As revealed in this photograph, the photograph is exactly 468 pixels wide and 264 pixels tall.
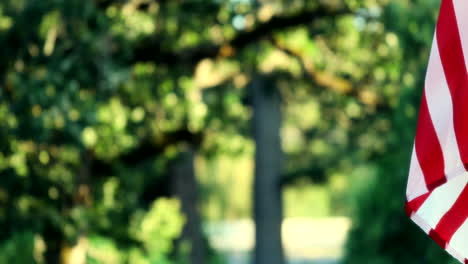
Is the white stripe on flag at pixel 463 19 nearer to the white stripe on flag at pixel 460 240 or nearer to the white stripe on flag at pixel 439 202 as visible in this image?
the white stripe on flag at pixel 439 202

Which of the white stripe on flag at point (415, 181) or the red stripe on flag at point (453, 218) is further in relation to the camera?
the red stripe on flag at point (453, 218)

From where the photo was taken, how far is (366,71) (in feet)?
57.3

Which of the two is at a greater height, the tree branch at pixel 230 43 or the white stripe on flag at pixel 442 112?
the tree branch at pixel 230 43

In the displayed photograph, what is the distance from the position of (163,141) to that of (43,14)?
→ 11.8 feet

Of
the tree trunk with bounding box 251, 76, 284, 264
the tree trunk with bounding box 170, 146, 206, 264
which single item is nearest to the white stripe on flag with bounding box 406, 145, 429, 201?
the tree trunk with bounding box 170, 146, 206, 264

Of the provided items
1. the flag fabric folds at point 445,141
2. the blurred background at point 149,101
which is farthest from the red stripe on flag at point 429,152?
the blurred background at point 149,101

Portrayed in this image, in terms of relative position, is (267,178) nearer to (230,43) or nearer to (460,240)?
(230,43)

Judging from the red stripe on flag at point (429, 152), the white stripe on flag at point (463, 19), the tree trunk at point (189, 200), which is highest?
the tree trunk at point (189, 200)

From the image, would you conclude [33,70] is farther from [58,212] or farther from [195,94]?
[195,94]

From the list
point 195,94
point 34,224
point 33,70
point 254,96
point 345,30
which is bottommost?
point 34,224

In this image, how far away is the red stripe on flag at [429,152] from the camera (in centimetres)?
384

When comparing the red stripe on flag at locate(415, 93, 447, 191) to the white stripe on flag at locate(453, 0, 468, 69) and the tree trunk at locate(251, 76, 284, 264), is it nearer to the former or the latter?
the white stripe on flag at locate(453, 0, 468, 69)

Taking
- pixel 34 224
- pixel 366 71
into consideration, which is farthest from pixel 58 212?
pixel 366 71

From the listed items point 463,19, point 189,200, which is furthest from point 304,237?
point 463,19
